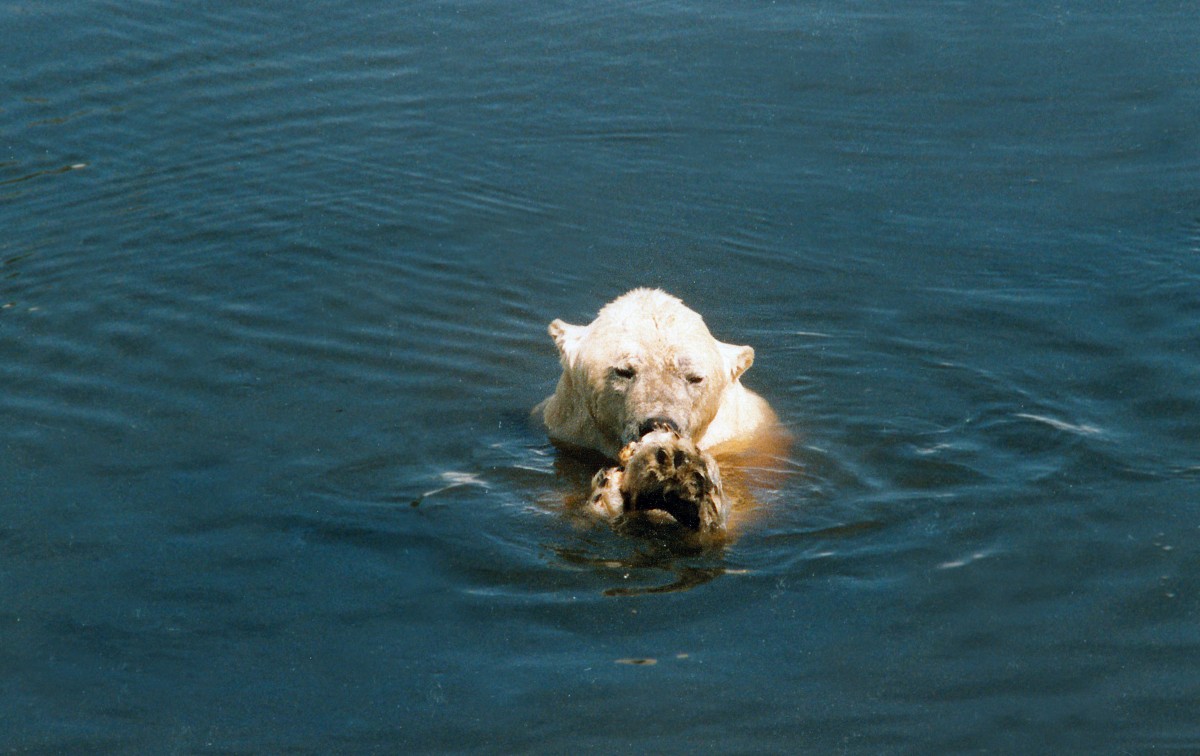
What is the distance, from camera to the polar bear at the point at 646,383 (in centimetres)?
936

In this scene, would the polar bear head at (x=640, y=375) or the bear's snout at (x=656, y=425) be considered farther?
the polar bear head at (x=640, y=375)

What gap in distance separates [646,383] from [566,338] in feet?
3.88

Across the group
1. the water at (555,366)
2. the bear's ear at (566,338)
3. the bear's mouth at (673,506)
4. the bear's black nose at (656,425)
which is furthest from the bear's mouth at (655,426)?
the bear's ear at (566,338)

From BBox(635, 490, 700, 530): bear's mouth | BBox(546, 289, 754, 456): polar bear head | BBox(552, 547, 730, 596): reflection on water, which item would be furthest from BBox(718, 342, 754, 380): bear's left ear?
BBox(552, 547, 730, 596): reflection on water

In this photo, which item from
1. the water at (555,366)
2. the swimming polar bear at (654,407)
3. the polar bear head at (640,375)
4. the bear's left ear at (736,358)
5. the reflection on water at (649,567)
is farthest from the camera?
the bear's left ear at (736,358)

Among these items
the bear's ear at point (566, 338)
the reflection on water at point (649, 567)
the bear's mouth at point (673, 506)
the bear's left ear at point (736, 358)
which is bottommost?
the reflection on water at point (649, 567)

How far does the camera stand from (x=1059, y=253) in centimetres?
1307

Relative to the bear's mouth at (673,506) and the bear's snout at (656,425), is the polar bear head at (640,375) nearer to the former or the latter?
the bear's snout at (656,425)

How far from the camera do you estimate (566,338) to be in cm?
1041

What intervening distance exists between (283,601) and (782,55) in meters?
11.2

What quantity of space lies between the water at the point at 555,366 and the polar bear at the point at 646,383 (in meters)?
0.37

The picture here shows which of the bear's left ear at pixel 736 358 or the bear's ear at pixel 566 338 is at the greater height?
the bear's ear at pixel 566 338

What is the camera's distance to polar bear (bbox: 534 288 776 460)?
9.36 m

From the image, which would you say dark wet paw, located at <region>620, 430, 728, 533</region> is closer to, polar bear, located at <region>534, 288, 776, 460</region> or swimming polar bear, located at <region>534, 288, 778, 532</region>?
swimming polar bear, located at <region>534, 288, 778, 532</region>
